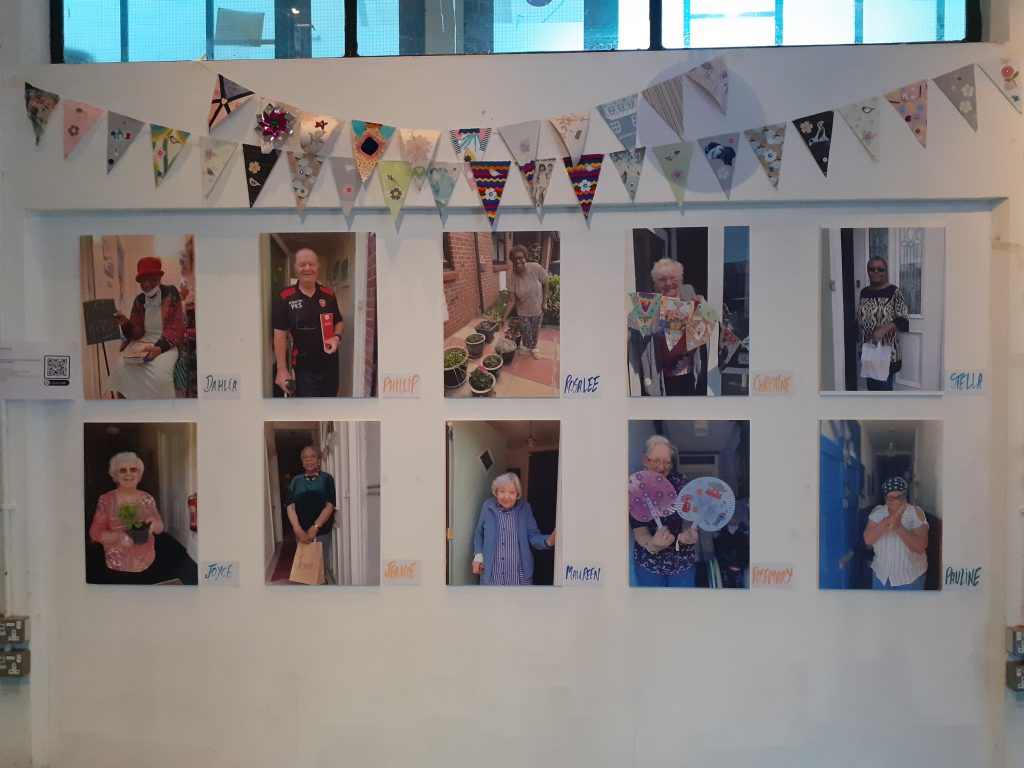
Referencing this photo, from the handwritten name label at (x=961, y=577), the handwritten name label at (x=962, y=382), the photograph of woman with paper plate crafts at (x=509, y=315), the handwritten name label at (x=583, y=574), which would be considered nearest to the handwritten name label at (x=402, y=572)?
the handwritten name label at (x=583, y=574)

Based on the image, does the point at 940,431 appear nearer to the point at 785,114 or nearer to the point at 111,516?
the point at 785,114

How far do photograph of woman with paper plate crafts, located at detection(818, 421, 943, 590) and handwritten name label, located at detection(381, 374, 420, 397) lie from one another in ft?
4.23

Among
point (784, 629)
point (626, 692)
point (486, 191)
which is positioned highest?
point (486, 191)

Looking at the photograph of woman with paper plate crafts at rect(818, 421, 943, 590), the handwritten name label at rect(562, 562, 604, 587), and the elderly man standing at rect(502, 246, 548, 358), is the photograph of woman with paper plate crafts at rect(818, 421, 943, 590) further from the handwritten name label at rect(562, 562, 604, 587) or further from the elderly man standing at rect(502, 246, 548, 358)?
the elderly man standing at rect(502, 246, 548, 358)

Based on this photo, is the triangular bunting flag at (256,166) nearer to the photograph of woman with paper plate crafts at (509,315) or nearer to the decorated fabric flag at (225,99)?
the decorated fabric flag at (225,99)

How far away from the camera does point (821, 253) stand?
2.39 metres

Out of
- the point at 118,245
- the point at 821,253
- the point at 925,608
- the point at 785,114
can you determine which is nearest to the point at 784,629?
the point at 925,608

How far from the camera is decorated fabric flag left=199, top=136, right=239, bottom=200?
242 cm

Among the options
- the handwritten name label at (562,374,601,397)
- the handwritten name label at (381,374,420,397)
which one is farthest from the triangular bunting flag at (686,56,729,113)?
the handwritten name label at (381,374,420,397)

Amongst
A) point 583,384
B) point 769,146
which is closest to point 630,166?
point 769,146

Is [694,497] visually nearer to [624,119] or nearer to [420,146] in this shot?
[624,119]

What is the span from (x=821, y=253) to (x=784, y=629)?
1195 millimetres

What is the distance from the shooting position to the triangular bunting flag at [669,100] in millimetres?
2359

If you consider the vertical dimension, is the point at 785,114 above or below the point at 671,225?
above
